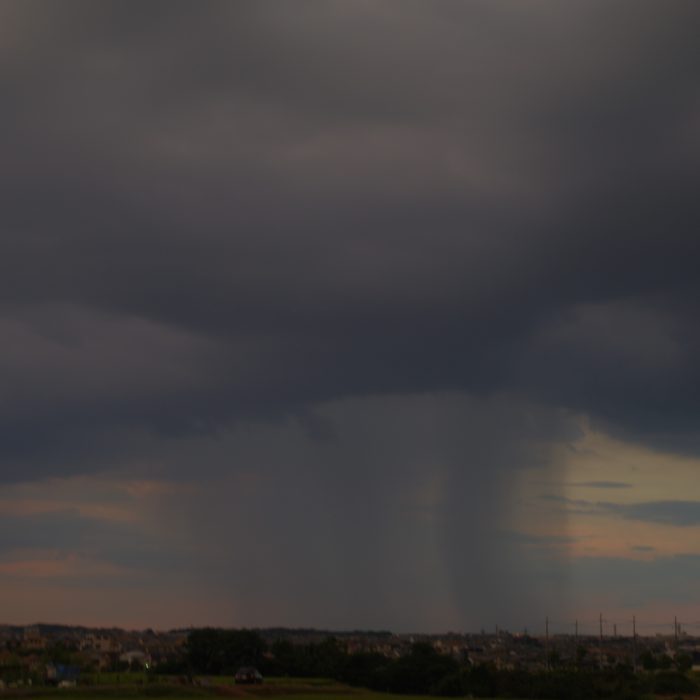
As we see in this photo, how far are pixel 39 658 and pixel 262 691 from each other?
1835 inches

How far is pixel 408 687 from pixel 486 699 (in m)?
21.0

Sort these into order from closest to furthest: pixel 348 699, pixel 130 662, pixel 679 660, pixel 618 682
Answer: pixel 348 699 → pixel 618 682 → pixel 130 662 → pixel 679 660

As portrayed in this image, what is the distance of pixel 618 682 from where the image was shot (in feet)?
304

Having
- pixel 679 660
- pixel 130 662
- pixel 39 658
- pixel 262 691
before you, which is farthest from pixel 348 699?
pixel 679 660

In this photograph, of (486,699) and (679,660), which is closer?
(486,699)

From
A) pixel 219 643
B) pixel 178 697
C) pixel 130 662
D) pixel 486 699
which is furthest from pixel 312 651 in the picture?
pixel 178 697

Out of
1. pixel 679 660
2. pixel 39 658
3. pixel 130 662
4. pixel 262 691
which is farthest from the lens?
pixel 679 660

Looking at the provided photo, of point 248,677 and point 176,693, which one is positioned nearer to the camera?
point 176,693

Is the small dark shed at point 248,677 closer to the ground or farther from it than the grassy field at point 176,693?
farther from it

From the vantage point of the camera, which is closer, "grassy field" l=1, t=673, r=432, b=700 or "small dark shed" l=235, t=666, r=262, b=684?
"grassy field" l=1, t=673, r=432, b=700

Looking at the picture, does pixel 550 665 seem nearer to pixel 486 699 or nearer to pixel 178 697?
pixel 486 699

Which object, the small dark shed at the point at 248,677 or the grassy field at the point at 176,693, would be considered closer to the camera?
the grassy field at the point at 176,693

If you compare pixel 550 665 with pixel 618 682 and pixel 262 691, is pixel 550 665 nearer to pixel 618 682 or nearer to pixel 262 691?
pixel 618 682

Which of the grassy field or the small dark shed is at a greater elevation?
the small dark shed
